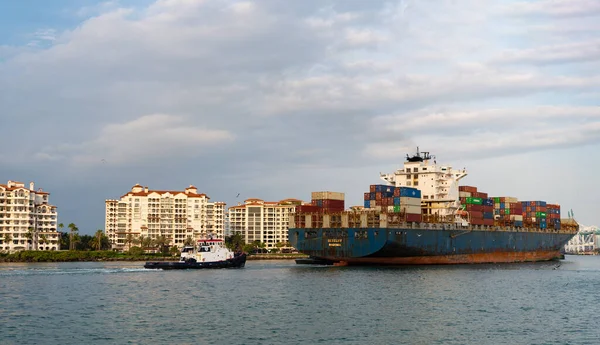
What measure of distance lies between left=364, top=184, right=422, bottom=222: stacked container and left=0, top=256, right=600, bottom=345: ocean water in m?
13.4

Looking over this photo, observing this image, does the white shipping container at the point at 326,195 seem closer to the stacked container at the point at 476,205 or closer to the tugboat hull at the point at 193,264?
the tugboat hull at the point at 193,264

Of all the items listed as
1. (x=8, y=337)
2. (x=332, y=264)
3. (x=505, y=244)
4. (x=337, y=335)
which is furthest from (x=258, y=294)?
(x=505, y=244)

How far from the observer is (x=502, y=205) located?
105 meters

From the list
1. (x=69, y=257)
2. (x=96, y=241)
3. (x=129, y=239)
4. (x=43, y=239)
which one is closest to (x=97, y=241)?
(x=96, y=241)

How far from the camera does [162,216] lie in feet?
585

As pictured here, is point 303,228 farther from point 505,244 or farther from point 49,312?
point 49,312

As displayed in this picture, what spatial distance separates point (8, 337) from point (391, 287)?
3160 cm

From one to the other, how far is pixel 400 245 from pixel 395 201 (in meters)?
6.06

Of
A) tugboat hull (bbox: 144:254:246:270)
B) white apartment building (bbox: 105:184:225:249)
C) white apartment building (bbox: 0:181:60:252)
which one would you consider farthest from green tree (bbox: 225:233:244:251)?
tugboat hull (bbox: 144:254:246:270)

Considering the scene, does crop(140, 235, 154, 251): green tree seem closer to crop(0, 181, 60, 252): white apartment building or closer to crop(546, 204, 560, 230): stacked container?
crop(0, 181, 60, 252): white apartment building

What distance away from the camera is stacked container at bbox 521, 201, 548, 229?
112 m

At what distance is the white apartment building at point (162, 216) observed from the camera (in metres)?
177

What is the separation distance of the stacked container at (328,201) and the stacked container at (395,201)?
10.7 feet

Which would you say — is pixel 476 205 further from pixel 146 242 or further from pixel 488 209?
pixel 146 242
